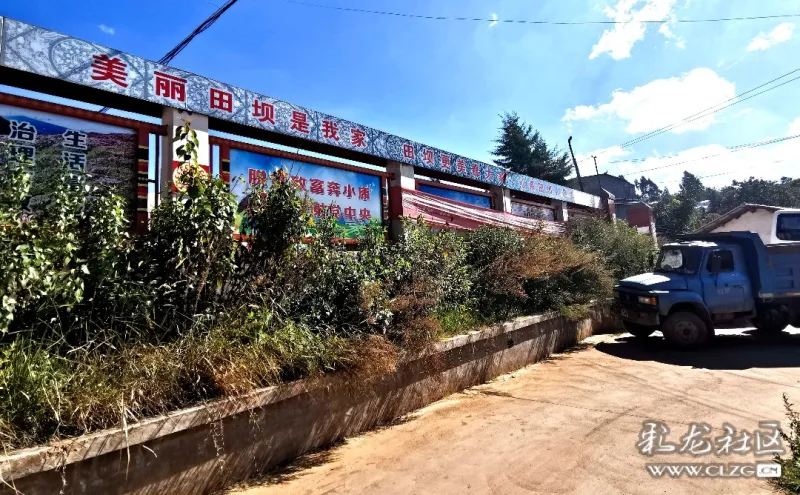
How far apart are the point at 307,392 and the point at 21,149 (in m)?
4.06

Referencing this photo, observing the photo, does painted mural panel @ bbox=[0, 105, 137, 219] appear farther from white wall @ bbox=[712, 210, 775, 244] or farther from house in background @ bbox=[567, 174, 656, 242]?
white wall @ bbox=[712, 210, 775, 244]

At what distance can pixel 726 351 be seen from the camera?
26.4 feet

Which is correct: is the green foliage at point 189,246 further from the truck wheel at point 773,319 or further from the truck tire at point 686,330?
the truck wheel at point 773,319

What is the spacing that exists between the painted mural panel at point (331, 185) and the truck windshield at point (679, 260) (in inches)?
251

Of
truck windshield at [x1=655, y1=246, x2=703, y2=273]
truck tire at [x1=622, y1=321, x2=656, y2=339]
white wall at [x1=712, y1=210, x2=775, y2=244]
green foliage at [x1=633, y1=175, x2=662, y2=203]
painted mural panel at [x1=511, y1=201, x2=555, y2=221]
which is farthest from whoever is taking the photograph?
green foliage at [x1=633, y1=175, x2=662, y2=203]

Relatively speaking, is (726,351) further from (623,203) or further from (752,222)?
(623,203)

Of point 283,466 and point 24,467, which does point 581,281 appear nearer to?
point 283,466

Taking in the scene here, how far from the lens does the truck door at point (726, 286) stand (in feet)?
27.9

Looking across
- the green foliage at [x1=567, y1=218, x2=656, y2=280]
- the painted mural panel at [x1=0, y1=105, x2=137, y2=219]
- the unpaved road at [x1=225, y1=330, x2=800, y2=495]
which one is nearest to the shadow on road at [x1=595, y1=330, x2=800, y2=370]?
the unpaved road at [x1=225, y1=330, x2=800, y2=495]

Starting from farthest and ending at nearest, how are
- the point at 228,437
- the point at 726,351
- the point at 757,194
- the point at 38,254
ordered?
the point at 757,194 → the point at 726,351 → the point at 228,437 → the point at 38,254

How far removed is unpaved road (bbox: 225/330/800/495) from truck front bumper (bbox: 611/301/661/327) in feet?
3.51

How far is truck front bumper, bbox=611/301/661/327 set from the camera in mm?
8234

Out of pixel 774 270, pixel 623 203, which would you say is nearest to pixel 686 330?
pixel 774 270

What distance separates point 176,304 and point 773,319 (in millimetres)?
11165
